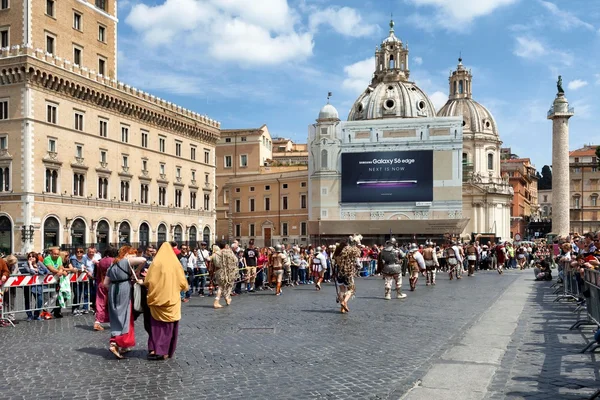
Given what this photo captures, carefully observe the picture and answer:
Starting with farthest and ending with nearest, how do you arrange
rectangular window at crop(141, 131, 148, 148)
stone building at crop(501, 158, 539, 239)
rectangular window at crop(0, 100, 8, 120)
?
A: stone building at crop(501, 158, 539, 239), rectangular window at crop(141, 131, 148, 148), rectangular window at crop(0, 100, 8, 120)

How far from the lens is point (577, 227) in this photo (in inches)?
4082

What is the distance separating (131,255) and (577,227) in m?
105

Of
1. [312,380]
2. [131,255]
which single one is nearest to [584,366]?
[312,380]

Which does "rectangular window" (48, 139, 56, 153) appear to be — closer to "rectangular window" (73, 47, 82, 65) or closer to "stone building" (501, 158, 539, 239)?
"rectangular window" (73, 47, 82, 65)

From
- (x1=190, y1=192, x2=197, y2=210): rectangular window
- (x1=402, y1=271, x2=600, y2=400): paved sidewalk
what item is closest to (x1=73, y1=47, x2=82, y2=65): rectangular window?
(x1=190, y1=192, x2=197, y2=210): rectangular window

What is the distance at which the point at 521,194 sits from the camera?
11075 cm

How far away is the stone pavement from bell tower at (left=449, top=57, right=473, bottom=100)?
8429 centimetres

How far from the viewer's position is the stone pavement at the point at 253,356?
678 centimetres

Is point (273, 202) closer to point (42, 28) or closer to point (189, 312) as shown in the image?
point (42, 28)

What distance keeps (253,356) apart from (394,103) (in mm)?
76178

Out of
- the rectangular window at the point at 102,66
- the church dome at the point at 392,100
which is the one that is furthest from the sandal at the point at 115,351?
the church dome at the point at 392,100

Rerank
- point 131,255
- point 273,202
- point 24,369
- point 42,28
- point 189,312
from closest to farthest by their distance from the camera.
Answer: point 24,369
point 131,255
point 189,312
point 42,28
point 273,202

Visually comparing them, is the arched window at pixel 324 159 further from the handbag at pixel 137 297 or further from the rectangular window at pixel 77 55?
the handbag at pixel 137 297

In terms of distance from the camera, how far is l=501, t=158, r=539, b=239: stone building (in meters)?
105
